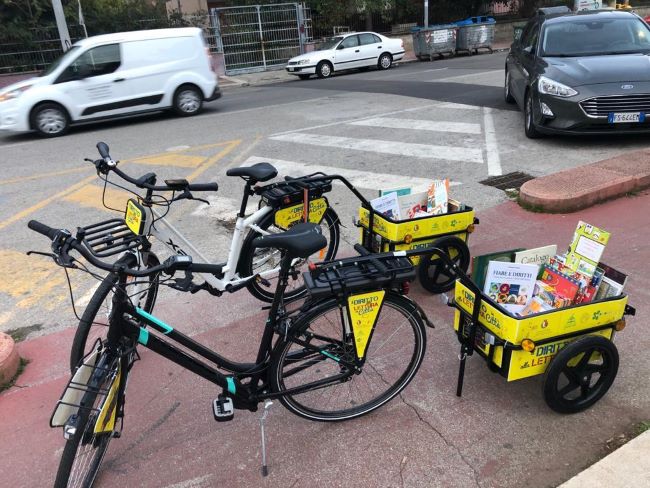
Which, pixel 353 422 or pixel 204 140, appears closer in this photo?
pixel 353 422

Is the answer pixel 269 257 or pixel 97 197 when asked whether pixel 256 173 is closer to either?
pixel 269 257

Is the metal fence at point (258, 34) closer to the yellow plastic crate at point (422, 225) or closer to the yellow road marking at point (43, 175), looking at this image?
the yellow road marking at point (43, 175)

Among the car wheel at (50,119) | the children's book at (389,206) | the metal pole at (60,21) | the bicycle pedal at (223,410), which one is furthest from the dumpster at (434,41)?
the bicycle pedal at (223,410)

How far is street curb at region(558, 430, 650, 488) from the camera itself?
244cm

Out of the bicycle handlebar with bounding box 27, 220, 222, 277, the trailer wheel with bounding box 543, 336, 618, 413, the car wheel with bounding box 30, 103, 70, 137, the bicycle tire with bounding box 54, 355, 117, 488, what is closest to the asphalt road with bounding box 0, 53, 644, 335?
the car wheel with bounding box 30, 103, 70, 137

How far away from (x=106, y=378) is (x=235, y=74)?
20518mm

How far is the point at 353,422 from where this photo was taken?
3.03 meters

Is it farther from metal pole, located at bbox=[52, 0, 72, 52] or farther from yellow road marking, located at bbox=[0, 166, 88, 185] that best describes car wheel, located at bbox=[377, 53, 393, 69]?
yellow road marking, located at bbox=[0, 166, 88, 185]

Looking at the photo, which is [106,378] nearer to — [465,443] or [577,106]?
[465,443]

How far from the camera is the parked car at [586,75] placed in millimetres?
7031

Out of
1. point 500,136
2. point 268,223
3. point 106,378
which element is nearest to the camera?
point 106,378

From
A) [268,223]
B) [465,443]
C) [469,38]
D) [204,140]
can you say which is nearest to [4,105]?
[204,140]

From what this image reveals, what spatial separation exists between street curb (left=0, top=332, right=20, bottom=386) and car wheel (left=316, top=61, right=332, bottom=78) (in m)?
16.2

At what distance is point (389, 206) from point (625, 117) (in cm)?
464
